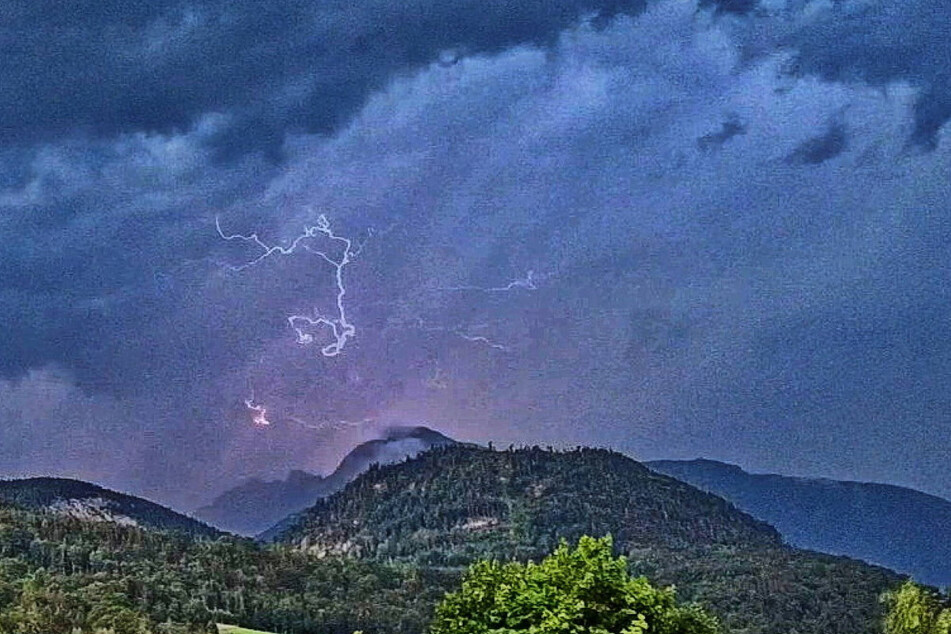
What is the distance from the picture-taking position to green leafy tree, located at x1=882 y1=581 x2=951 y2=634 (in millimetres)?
47969

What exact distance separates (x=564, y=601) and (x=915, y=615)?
27.7 meters

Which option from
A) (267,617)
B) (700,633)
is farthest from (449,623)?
(267,617)

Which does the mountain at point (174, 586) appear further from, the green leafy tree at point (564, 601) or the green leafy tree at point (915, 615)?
the green leafy tree at point (564, 601)

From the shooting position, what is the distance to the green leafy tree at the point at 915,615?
48.0m

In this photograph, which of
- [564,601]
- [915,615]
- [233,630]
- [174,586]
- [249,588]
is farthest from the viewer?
[249,588]

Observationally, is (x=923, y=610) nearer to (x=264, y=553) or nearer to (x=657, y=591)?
(x=657, y=591)

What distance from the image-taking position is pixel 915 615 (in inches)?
1917

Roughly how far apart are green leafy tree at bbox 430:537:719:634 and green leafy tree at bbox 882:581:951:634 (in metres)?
22.6

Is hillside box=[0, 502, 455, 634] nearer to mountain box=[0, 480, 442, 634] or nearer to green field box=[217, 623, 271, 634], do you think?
mountain box=[0, 480, 442, 634]

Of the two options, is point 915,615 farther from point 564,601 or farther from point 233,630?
point 233,630

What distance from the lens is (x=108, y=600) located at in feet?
461

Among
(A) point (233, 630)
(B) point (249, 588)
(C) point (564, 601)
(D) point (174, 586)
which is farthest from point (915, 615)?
(B) point (249, 588)

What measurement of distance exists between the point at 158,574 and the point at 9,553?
22.0m

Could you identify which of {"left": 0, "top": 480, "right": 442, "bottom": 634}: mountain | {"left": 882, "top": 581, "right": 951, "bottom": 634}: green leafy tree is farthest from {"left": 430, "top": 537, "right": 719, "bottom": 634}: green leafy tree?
{"left": 0, "top": 480, "right": 442, "bottom": 634}: mountain
